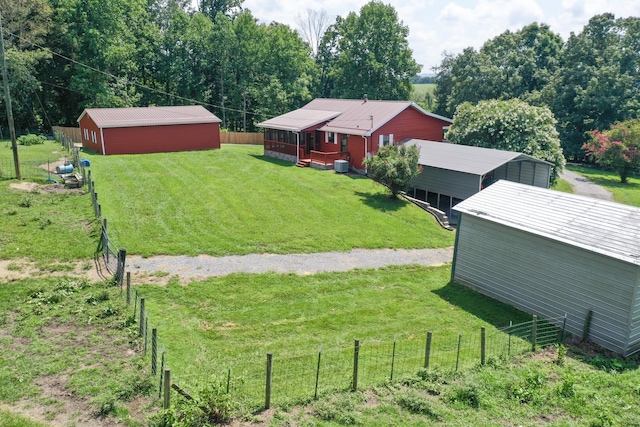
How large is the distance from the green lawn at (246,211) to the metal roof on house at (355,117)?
361 cm

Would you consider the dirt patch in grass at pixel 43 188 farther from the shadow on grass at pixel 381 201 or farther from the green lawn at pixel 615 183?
the green lawn at pixel 615 183

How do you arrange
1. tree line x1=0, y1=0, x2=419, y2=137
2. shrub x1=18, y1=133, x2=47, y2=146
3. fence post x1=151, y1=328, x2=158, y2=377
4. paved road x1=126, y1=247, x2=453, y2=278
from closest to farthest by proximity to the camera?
fence post x1=151, y1=328, x2=158, y2=377
paved road x1=126, y1=247, x2=453, y2=278
shrub x1=18, y1=133, x2=47, y2=146
tree line x1=0, y1=0, x2=419, y2=137

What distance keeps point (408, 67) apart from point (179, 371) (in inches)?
2042

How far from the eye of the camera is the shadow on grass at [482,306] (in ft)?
48.3

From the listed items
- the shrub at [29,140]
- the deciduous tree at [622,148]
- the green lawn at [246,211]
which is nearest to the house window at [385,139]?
the green lawn at [246,211]

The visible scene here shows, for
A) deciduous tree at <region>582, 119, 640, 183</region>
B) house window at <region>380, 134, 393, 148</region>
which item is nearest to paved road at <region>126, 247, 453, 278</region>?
house window at <region>380, 134, 393, 148</region>

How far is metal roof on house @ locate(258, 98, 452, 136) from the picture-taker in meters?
33.8

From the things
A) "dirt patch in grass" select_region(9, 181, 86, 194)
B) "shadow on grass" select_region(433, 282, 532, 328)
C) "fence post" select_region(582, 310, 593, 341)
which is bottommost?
"shadow on grass" select_region(433, 282, 532, 328)

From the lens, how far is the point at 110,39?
158 feet

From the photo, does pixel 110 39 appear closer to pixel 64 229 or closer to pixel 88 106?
pixel 88 106

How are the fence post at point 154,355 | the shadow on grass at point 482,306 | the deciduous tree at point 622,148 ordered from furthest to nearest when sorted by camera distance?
the deciduous tree at point 622,148, the shadow on grass at point 482,306, the fence post at point 154,355

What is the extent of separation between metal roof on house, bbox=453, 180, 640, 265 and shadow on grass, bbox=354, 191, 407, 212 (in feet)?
30.0

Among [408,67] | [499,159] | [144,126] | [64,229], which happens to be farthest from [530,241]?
[408,67]

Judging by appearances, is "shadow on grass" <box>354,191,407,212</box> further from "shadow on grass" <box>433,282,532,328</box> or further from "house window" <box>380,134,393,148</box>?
"shadow on grass" <box>433,282,532,328</box>
